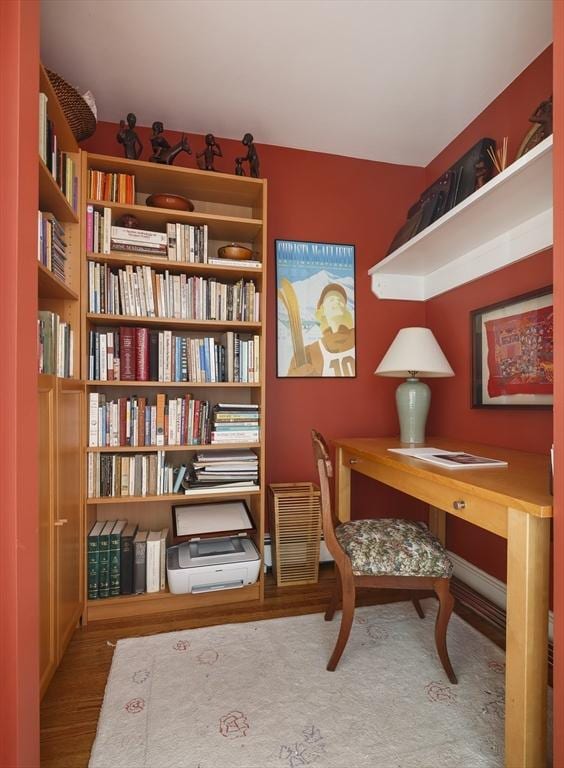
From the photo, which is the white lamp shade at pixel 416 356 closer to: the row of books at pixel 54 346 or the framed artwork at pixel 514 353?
the framed artwork at pixel 514 353

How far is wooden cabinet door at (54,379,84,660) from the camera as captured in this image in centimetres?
151

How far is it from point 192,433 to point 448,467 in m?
1.25

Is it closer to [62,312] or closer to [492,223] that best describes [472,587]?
[492,223]

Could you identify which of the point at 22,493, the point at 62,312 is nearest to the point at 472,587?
the point at 22,493

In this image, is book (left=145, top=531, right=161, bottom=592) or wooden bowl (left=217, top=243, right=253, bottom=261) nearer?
book (left=145, top=531, right=161, bottom=592)

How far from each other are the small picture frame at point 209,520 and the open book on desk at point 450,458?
878mm

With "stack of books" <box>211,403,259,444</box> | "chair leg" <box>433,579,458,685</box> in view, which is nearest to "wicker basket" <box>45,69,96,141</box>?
"stack of books" <box>211,403,259,444</box>

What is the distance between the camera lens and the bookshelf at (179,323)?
1906 mm

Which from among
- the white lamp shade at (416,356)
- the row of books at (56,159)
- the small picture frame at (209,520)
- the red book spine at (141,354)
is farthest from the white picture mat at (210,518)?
the row of books at (56,159)

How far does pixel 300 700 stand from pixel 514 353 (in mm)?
1717

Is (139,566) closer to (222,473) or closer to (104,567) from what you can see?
(104,567)

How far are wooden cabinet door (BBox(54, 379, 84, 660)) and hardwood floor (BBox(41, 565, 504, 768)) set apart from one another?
0.33ft

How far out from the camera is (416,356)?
6.46 ft

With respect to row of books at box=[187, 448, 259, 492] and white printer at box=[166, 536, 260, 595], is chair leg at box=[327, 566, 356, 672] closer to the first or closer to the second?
white printer at box=[166, 536, 260, 595]
